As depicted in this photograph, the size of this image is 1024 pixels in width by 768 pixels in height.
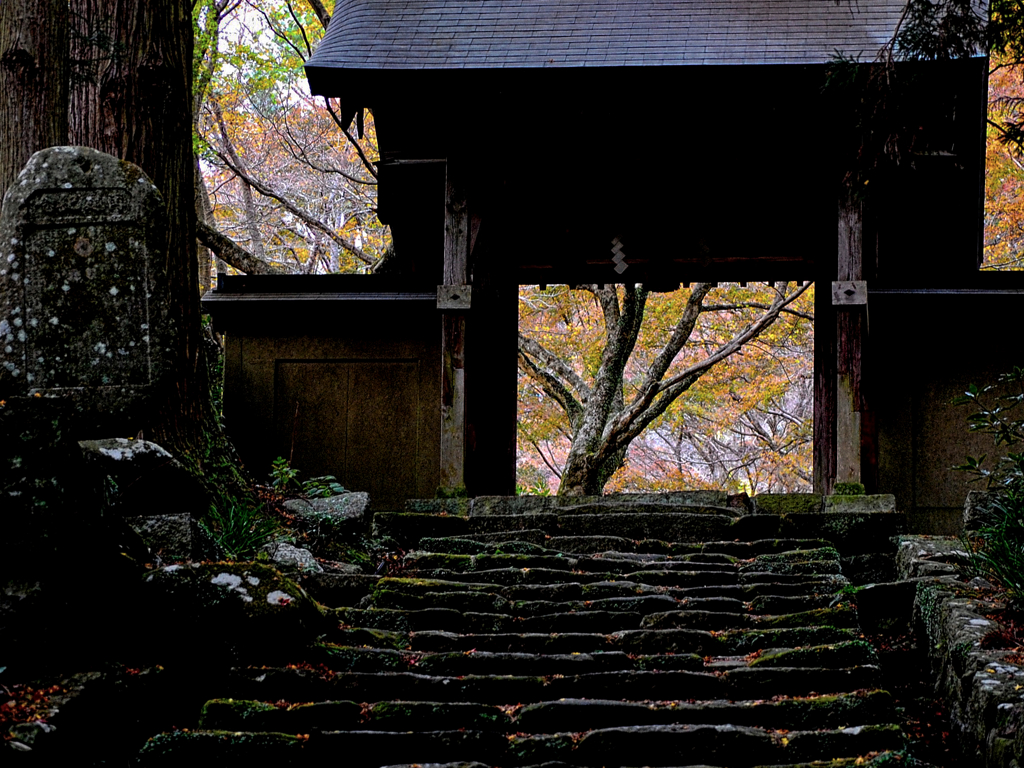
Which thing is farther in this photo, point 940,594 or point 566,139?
point 566,139

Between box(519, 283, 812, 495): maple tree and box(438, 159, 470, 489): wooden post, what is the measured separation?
5191 mm

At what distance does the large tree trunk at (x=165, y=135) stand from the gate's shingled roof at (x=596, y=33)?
65.7 inches

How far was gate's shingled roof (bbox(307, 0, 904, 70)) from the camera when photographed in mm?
8867

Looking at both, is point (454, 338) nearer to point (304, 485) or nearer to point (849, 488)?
point (304, 485)

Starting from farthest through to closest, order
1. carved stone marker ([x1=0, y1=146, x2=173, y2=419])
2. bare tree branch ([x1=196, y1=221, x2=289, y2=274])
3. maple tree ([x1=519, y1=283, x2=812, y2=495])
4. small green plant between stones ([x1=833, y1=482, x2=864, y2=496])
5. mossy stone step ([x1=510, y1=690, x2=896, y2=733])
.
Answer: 1. maple tree ([x1=519, y1=283, x2=812, y2=495])
2. bare tree branch ([x1=196, y1=221, x2=289, y2=274])
3. small green plant between stones ([x1=833, y1=482, x2=864, y2=496])
4. carved stone marker ([x1=0, y1=146, x2=173, y2=419])
5. mossy stone step ([x1=510, y1=690, x2=896, y2=733])

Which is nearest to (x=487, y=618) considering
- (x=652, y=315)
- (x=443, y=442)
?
(x=443, y=442)

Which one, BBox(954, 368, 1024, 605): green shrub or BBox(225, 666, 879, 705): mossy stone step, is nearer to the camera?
BBox(225, 666, 879, 705): mossy stone step

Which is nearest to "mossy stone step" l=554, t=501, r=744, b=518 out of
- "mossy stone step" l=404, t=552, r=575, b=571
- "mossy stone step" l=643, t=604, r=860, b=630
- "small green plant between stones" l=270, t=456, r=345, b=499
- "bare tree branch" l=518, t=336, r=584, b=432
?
"mossy stone step" l=404, t=552, r=575, b=571

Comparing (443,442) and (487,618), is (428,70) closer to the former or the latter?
(443,442)

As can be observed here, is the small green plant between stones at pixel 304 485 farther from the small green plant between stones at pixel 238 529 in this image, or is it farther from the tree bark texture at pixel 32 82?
the tree bark texture at pixel 32 82

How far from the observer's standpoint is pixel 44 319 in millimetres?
5559

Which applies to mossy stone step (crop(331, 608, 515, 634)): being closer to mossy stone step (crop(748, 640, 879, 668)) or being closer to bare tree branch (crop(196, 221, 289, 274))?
mossy stone step (crop(748, 640, 879, 668))

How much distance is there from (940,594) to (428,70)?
19.5 feet

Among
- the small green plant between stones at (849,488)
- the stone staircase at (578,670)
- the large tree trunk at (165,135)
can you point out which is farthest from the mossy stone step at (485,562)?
the small green plant between stones at (849,488)
